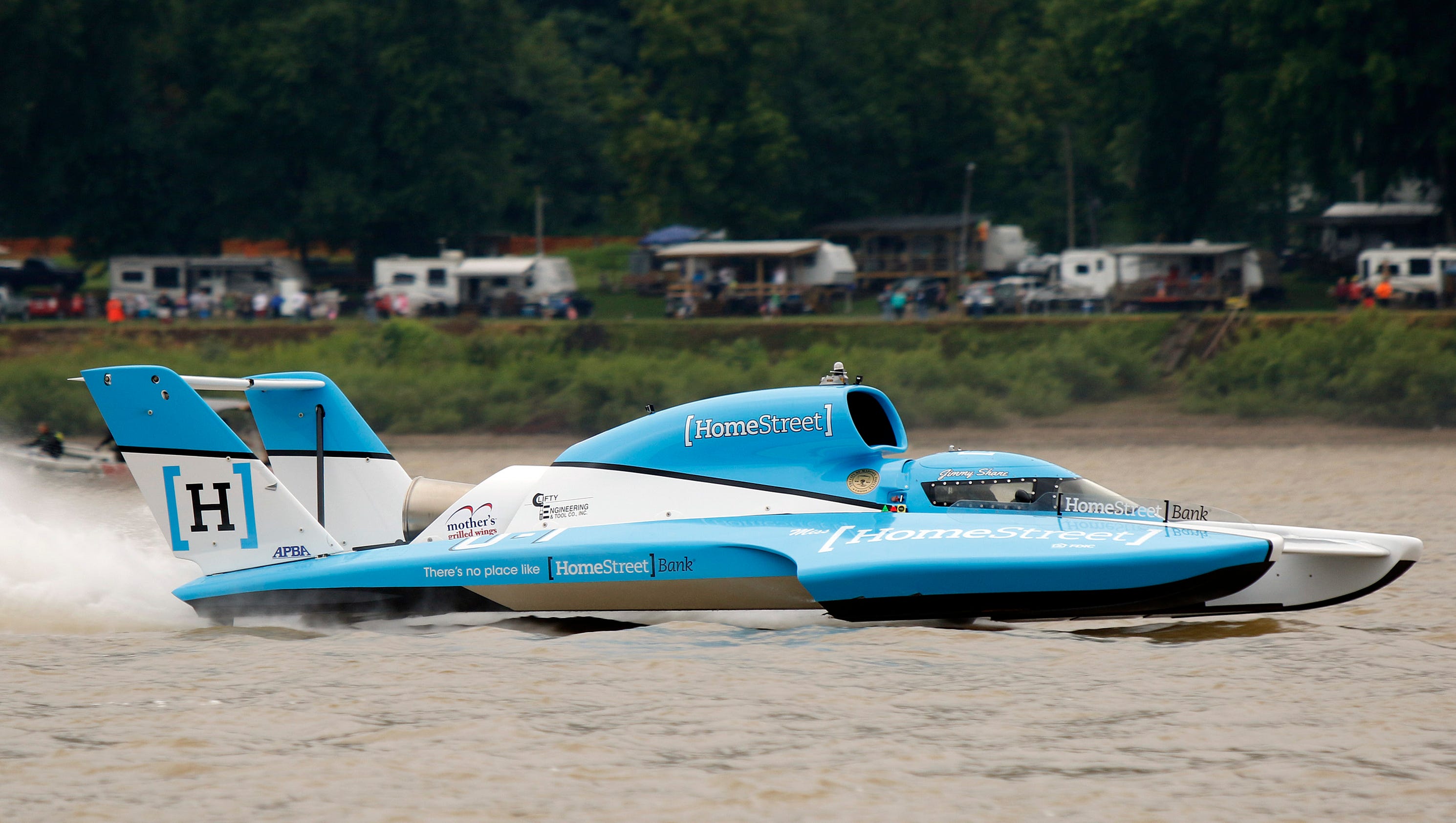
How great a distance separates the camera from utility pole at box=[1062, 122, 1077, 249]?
158ft

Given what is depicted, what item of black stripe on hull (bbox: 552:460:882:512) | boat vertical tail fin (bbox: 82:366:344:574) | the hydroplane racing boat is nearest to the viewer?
the hydroplane racing boat

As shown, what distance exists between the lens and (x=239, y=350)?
3466 centimetres

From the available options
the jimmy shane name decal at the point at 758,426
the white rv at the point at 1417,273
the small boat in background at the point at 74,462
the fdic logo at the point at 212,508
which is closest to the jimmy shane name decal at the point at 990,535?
the jimmy shane name decal at the point at 758,426

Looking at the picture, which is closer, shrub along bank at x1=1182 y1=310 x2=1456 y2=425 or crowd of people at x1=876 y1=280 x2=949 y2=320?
shrub along bank at x1=1182 y1=310 x2=1456 y2=425

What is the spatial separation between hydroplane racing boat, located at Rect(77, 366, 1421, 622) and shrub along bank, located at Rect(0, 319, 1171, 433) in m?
18.8

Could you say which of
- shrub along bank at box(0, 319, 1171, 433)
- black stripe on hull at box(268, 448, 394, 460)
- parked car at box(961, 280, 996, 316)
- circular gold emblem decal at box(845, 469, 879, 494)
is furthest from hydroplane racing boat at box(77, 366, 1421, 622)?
parked car at box(961, 280, 996, 316)

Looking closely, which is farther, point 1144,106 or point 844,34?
point 844,34

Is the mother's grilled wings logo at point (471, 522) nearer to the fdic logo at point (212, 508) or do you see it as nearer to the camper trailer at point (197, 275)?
the fdic logo at point (212, 508)

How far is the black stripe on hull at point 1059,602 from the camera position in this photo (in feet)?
28.6

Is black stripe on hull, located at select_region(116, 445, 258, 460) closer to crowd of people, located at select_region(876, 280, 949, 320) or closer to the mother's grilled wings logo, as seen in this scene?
the mother's grilled wings logo

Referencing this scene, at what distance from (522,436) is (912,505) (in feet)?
67.4

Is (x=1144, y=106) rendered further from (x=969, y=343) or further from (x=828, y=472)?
(x=828, y=472)

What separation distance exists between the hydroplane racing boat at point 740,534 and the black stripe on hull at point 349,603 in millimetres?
14

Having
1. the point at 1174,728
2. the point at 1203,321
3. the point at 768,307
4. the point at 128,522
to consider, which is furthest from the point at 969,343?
the point at 1174,728
